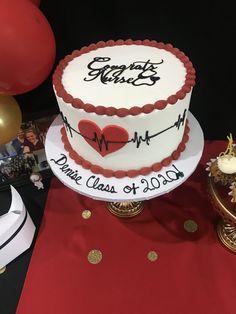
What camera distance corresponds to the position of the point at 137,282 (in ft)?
4.61

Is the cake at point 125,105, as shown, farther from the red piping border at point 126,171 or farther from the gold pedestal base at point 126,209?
the gold pedestal base at point 126,209

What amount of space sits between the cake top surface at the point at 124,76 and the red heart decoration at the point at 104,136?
0.22 ft

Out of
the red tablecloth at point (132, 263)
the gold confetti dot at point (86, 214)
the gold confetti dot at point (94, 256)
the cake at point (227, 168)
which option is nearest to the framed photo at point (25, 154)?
the red tablecloth at point (132, 263)

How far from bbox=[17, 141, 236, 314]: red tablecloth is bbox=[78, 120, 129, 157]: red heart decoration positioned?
59 cm

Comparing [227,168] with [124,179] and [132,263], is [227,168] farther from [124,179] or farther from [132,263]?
[132,263]

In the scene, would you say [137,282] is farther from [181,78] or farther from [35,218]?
[181,78]

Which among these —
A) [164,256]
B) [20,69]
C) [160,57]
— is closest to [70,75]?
[20,69]

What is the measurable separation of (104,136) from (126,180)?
21 centimetres

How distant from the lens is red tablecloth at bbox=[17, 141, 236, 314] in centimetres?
135

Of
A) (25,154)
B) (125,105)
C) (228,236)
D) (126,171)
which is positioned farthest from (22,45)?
(228,236)

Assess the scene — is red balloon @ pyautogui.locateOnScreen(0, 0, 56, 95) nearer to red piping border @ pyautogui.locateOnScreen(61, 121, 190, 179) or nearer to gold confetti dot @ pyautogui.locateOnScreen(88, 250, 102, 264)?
red piping border @ pyautogui.locateOnScreen(61, 121, 190, 179)

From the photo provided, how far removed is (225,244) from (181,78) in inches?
31.9

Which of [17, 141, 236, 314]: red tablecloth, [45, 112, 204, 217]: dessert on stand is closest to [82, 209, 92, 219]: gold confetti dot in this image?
[17, 141, 236, 314]: red tablecloth

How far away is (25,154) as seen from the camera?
170cm
